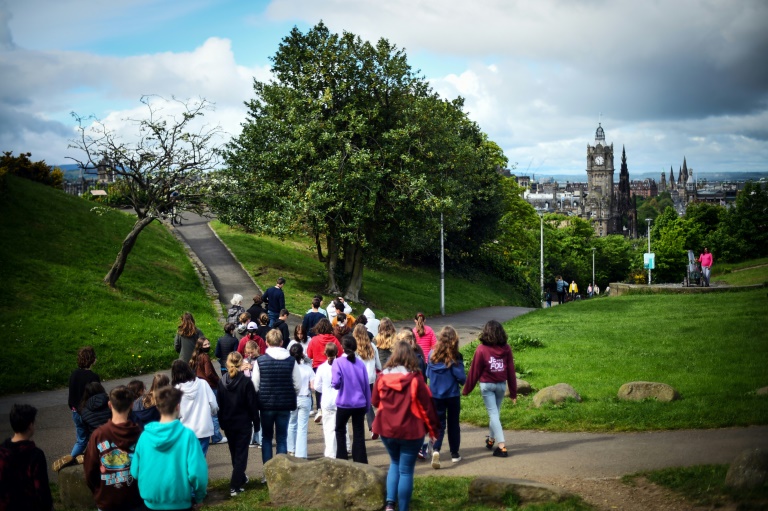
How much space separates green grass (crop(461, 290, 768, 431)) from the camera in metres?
14.2

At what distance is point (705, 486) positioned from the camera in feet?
→ 32.3

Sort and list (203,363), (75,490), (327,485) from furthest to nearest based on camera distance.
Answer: (203,363) → (75,490) → (327,485)

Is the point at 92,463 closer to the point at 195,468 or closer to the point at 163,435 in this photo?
the point at 163,435

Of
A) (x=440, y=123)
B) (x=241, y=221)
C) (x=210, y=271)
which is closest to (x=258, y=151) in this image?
(x=241, y=221)

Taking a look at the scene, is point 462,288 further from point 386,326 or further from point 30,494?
point 30,494

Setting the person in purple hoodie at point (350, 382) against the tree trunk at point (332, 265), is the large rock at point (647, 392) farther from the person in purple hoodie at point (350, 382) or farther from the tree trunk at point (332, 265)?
the tree trunk at point (332, 265)

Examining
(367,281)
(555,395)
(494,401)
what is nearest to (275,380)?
(494,401)

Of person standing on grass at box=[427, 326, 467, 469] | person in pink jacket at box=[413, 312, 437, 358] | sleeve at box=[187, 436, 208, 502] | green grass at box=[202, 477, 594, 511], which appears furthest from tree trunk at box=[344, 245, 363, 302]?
sleeve at box=[187, 436, 208, 502]

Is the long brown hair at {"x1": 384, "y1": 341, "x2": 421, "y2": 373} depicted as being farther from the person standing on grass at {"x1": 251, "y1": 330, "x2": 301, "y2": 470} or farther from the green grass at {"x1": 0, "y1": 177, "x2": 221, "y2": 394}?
the green grass at {"x1": 0, "y1": 177, "x2": 221, "y2": 394}

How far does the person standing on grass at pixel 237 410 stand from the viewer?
35.9 feet

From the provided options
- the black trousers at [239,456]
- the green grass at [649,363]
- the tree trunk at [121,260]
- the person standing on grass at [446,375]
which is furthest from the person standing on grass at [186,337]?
the tree trunk at [121,260]

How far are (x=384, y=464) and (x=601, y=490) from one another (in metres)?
3.69

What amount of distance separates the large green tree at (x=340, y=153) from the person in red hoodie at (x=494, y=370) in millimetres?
20780

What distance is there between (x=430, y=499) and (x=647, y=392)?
6795mm
